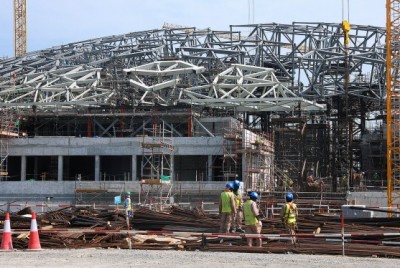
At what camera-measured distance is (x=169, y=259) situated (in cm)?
1509

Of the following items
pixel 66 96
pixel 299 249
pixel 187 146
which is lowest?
pixel 299 249

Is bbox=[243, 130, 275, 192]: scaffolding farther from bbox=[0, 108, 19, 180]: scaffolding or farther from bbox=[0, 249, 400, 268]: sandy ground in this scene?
bbox=[0, 249, 400, 268]: sandy ground

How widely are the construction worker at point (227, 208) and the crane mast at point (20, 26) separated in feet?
298

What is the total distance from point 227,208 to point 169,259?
162 inches

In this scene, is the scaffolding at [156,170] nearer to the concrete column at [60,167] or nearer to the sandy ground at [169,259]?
the concrete column at [60,167]

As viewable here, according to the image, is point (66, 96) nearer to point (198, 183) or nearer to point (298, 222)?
point (198, 183)

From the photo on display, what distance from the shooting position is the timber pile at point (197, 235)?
16.9 m

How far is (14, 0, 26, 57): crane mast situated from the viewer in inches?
4134

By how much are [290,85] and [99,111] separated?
16.4 metres

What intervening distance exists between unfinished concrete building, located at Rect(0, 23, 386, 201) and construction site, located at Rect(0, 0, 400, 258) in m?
0.13

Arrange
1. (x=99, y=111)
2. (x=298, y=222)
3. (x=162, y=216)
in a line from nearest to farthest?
(x=298, y=222)
(x=162, y=216)
(x=99, y=111)

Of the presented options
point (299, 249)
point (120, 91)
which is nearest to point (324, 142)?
point (120, 91)

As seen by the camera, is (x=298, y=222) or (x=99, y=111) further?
(x=99, y=111)

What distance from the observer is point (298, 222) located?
881 inches
